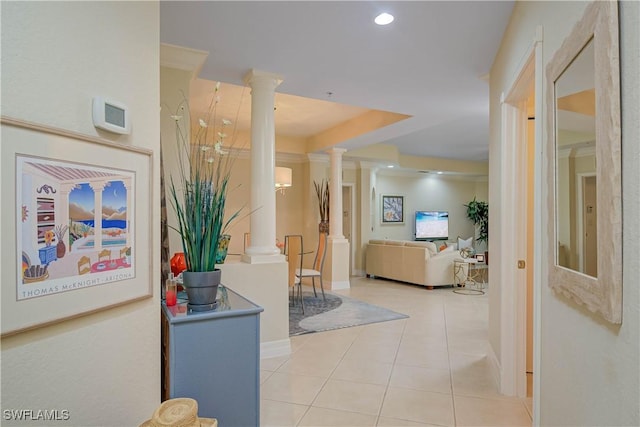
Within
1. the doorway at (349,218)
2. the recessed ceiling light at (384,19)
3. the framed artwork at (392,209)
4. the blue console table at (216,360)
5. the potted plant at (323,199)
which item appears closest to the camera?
the blue console table at (216,360)

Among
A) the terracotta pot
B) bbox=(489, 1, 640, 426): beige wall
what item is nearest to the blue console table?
the terracotta pot

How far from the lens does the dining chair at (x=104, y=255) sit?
1.35m

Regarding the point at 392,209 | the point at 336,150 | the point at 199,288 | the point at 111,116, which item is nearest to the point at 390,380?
the point at 199,288

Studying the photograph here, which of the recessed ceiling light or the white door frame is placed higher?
the recessed ceiling light

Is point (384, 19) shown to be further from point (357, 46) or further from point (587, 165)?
point (587, 165)

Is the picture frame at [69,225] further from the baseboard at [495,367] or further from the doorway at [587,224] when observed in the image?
the baseboard at [495,367]

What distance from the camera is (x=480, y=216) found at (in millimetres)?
10781

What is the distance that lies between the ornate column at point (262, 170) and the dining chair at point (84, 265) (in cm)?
224

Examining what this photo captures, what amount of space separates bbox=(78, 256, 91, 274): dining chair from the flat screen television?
9.54 m

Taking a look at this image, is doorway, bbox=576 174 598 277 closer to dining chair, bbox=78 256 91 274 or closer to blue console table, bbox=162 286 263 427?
blue console table, bbox=162 286 263 427

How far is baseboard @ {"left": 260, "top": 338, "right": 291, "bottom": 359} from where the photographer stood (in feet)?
11.3

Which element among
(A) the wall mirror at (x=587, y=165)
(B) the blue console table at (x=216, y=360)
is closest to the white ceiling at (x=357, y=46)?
(A) the wall mirror at (x=587, y=165)

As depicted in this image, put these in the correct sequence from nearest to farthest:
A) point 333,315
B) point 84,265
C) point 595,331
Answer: point 595,331 < point 84,265 < point 333,315

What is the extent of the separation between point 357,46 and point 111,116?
2.17m
